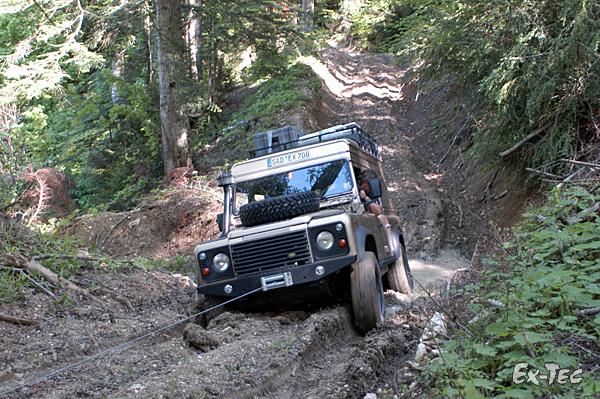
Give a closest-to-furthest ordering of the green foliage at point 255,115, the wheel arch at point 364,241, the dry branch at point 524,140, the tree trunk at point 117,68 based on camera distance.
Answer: the wheel arch at point 364,241
the dry branch at point 524,140
the green foliage at point 255,115
the tree trunk at point 117,68

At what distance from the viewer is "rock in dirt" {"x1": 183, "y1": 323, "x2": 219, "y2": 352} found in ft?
19.9

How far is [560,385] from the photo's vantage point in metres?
3.35

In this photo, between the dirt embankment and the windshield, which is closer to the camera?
the windshield

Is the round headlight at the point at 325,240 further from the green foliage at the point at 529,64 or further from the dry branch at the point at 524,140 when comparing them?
the dry branch at the point at 524,140

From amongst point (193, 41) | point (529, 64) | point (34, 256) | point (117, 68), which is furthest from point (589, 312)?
point (117, 68)

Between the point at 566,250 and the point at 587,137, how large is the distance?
5.03 metres

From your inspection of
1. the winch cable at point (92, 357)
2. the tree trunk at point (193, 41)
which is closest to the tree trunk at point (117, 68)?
the tree trunk at point (193, 41)

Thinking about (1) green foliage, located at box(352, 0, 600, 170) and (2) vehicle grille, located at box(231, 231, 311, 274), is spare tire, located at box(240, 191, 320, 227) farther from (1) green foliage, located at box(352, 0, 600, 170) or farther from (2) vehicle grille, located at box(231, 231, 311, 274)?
(1) green foliage, located at box(352, 0, 600, 170)

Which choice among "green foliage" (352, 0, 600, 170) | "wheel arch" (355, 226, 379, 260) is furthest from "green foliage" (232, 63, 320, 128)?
"wheel arch" (355, 226, 379, 260)

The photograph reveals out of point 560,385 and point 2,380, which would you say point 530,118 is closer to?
point 560,385

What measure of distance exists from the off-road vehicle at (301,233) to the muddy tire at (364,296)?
1 centimetres

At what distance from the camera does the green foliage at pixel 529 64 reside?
867cm

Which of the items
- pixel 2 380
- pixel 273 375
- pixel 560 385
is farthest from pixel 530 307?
pixel 2 380

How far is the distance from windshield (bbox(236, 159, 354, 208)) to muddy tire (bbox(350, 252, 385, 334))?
1353 mm
